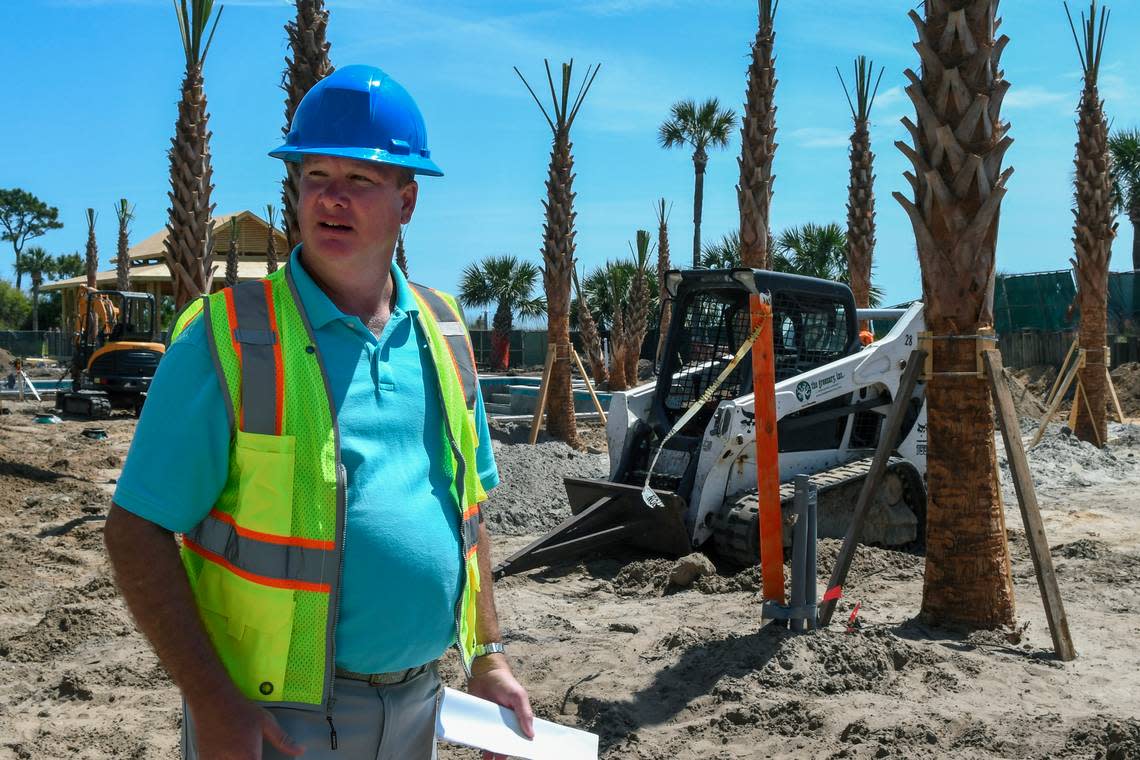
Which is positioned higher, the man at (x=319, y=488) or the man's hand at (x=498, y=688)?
the man at (x=319, y=488)

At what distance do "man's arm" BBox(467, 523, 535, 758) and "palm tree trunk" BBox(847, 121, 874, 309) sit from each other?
16247 mm

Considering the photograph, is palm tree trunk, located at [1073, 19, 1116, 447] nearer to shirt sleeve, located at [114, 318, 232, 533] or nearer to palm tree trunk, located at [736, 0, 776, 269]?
palm tree trunk, located at [736, 0, 776, 269]

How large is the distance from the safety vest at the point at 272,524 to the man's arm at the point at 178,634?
74mm

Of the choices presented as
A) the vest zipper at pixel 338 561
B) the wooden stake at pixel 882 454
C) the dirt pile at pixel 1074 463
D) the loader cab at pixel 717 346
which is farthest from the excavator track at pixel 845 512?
the vest zipper at pixel 338 561

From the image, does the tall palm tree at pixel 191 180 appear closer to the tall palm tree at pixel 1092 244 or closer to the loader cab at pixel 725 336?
the loader cab at pixel 725 336

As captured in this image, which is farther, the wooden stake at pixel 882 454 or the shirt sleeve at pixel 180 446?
the wooden stake at pixel 882 454

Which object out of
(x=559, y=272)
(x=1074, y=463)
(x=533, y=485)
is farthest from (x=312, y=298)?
(x=559, y=272)

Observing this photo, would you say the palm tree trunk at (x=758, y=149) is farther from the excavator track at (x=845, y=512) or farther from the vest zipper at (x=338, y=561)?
the vest zipper at (x=338, y=561)

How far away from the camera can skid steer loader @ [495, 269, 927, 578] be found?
819 centimetres

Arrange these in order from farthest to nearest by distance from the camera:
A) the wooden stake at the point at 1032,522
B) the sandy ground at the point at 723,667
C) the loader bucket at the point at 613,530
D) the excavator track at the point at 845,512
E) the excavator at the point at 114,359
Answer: the excavator at the point at 114,359
the loader bucket at the point at 613,530
the excavator track at the point at 845,512
the wooden stake at the point at 1032,522
the sandy ground at the point at 723,667

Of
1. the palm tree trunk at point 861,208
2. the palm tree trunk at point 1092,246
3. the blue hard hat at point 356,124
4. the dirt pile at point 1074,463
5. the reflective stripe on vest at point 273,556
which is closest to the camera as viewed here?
the reflective stripe on vest at point 273,556

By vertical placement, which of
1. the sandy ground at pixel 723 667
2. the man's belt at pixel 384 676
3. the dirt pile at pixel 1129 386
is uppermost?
the man's belt at pixel 384 676

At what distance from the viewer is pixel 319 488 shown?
1997 millimetres

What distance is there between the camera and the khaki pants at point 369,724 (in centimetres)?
204
